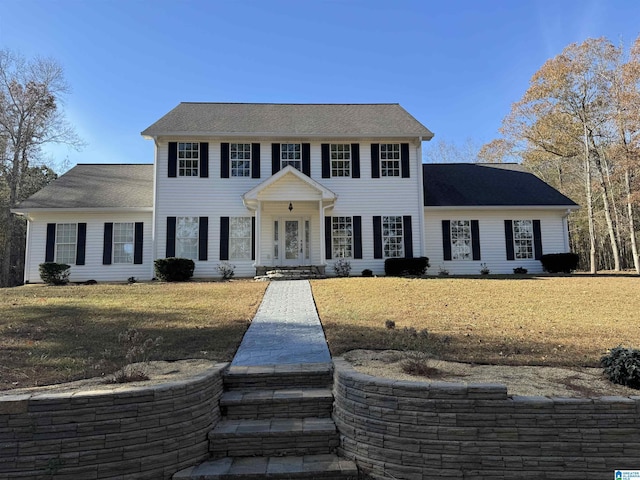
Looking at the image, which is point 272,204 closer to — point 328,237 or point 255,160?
point 255,160

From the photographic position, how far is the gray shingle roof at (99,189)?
1709 cm

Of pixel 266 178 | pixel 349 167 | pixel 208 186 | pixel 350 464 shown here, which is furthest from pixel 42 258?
pixel 350 464

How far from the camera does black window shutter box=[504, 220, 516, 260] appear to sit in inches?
721

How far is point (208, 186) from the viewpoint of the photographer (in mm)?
17109

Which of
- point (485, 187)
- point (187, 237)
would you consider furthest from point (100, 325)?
point (485, 187)

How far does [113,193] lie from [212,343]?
14416 millimetres

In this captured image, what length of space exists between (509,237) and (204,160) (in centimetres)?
1403

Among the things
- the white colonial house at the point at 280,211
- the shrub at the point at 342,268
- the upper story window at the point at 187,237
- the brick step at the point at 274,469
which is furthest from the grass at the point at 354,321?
the white colonial house at the point at 280,211

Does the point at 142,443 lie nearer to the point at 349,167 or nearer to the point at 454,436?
the point at 454,436

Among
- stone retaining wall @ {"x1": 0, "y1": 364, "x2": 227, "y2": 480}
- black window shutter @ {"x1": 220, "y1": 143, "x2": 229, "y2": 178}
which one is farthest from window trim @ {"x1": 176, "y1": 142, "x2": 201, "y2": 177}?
stone retaining wall @ {"x1": 0, "y1": 364, "x2": 227, "y2": 480}

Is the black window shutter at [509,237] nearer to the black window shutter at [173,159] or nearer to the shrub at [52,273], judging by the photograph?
the black window shutter at [173,159]

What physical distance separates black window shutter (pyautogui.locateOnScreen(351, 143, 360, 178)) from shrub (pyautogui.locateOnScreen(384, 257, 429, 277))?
4.07m

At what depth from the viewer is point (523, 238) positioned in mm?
18484

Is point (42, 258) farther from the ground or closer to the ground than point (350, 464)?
farther from the ground
